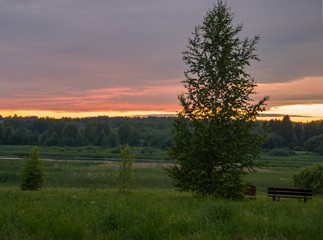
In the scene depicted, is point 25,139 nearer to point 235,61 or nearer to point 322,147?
point 322,147

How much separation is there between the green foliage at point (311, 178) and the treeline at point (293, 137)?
123350 mm

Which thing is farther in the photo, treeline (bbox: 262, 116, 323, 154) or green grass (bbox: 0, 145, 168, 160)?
treeline (bbox: 262, 116, 323, 154)

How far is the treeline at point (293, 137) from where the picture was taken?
14575cm

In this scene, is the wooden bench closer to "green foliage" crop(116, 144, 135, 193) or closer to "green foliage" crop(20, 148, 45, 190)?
"green foliage" crop(116, 144, 135, 193)

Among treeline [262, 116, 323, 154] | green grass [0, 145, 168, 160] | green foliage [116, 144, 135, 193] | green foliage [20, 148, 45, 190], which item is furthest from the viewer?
treeline [262, 116, 323, 154]

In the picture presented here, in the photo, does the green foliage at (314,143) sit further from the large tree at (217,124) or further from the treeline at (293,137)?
the large tree at (217,124)

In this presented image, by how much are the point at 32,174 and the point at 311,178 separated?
91.2 feet

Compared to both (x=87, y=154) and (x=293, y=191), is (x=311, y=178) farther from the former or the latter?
(x=87, y=154)

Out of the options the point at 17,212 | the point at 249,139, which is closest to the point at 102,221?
the point at 17,212

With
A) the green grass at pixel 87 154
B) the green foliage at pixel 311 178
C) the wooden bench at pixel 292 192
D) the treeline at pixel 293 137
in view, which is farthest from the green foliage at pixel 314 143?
the wooden bench at pixel 292 192

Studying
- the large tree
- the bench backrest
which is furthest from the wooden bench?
the large tree

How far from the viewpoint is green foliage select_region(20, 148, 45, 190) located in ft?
80.3

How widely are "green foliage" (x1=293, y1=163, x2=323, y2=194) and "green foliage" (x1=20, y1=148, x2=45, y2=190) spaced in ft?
86.2

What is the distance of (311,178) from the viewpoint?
2783 centimetres
